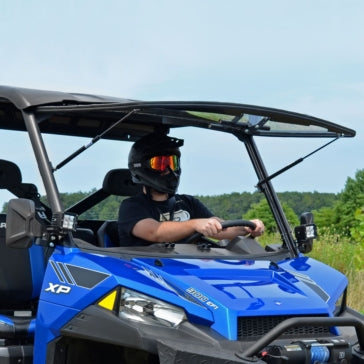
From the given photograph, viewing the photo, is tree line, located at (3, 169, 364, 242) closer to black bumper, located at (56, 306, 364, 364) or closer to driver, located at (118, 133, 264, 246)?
driver, located at (118, 133, 264, 246)

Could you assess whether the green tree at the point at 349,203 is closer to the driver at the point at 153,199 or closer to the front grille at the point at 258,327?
the driver at the point at 153,199

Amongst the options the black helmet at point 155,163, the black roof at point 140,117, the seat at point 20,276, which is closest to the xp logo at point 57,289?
the black roof at point 140,117

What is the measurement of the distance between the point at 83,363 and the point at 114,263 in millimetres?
594

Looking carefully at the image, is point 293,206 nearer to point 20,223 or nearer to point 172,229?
point 172,229

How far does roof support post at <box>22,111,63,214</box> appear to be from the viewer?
4.82 m

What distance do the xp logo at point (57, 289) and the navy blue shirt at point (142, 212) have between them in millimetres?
918

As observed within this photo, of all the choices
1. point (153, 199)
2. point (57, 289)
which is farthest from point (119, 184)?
point (57, 289)

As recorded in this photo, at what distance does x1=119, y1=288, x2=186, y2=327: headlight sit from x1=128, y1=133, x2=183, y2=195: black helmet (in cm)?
140

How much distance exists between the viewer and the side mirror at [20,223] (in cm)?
449

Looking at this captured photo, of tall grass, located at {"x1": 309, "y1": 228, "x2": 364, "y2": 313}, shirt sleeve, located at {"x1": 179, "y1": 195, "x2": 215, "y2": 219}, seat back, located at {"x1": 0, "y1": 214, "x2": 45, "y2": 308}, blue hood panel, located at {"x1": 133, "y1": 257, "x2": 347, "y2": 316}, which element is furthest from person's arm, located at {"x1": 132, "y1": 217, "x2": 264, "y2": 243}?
tall grass, located at {"x1": 309, "y1": 228, "x2": 364, "y2": 313}

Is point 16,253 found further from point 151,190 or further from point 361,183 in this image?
point 361,183

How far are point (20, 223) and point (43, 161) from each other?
0.53 m

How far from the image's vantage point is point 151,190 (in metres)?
5.65

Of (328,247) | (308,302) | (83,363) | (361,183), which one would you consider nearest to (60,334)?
(83,363)
